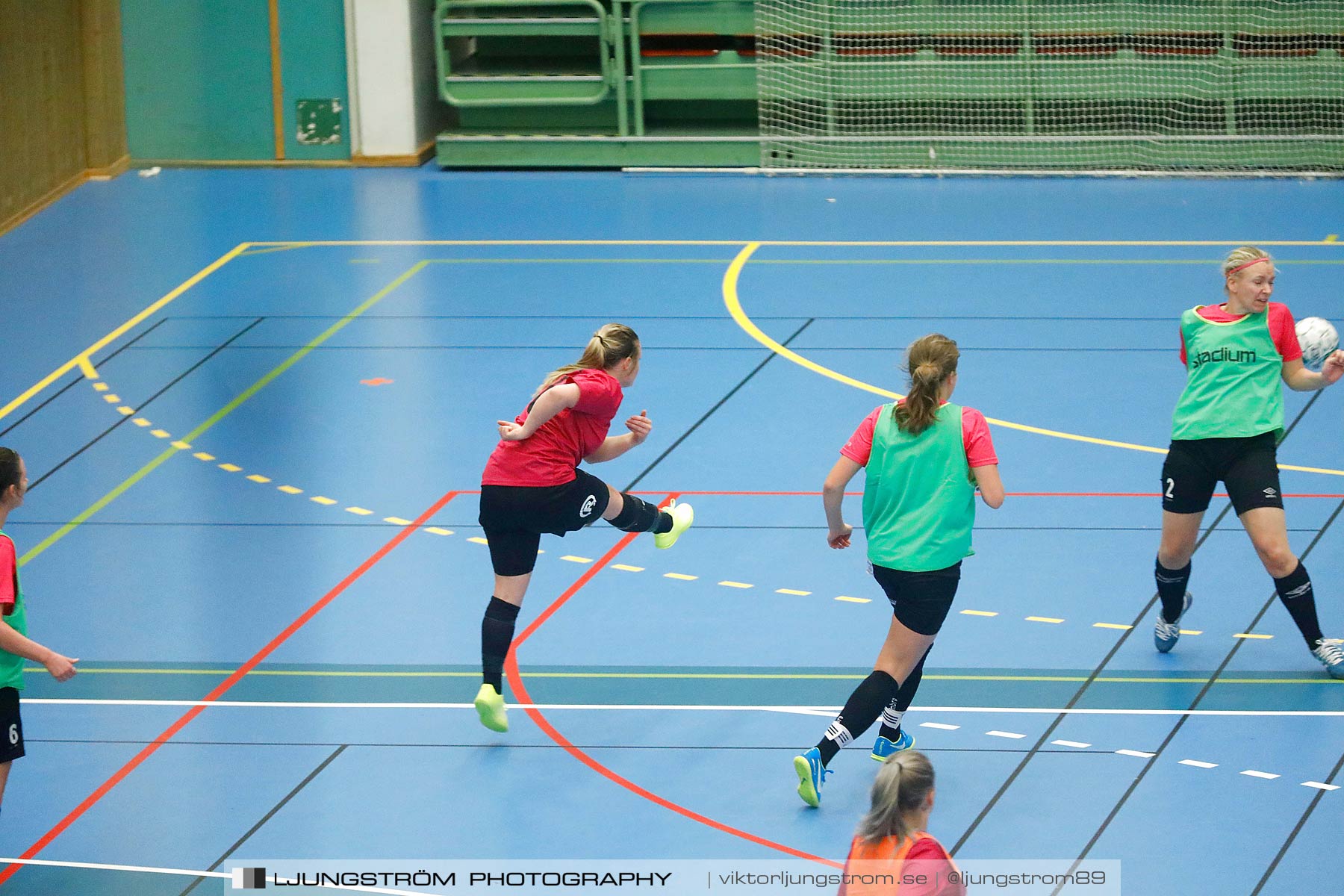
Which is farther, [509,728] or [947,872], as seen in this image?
[509,728]

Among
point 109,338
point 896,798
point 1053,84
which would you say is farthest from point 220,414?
point 1053,84

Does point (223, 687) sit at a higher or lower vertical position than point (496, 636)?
lower

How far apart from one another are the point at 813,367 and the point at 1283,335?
211 inches

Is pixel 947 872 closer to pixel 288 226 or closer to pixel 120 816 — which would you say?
pixel 120 816

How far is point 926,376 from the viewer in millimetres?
5871

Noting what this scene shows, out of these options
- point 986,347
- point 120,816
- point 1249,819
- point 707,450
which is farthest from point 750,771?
point 986,347

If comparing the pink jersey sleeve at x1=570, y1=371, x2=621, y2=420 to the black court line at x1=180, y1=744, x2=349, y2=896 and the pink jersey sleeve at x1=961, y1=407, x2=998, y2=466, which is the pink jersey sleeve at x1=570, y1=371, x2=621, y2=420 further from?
the black court line at x1=180, y1=744, x2=349, y2=896

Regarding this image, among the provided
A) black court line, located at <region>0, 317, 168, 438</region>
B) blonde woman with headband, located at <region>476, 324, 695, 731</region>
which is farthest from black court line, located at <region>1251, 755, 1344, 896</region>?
black court line, located at <region>0, 317, 168, 438</region>

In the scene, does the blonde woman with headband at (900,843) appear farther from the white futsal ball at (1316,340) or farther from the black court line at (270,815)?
the white futsal ball at (1316,340)

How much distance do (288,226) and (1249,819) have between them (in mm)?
12693

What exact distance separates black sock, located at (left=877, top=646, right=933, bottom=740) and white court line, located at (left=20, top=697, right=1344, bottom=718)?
59 centimetres

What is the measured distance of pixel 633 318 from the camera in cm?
1330

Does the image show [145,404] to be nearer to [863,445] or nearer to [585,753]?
[585,753]

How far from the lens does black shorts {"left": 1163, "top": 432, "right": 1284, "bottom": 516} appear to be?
6832 mm
